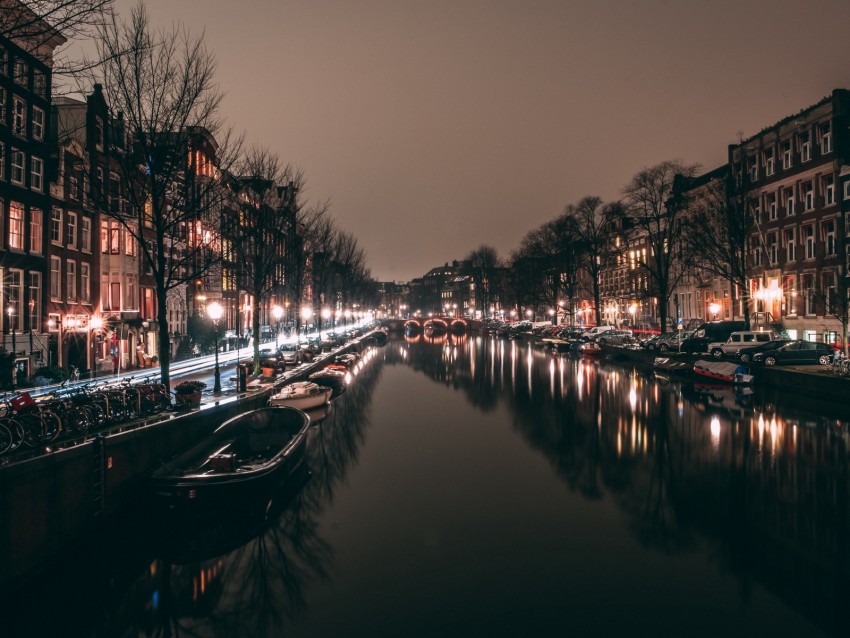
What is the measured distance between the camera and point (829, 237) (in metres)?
53.1

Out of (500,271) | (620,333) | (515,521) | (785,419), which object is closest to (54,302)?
(515,521)

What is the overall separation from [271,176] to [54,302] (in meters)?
18.5

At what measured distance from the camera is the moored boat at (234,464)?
1619 centimetres

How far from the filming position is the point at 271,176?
4738 centimetres

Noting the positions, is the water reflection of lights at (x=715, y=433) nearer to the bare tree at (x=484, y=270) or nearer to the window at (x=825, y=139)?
the window at (x=825, y=139)

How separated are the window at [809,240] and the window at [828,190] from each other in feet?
8.86

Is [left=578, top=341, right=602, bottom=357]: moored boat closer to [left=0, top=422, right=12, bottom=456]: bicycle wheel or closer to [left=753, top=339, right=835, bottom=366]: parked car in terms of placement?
[left=753, top=339, right=835, bottom=366]: parked car

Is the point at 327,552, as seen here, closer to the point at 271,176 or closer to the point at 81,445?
the point at 81,445

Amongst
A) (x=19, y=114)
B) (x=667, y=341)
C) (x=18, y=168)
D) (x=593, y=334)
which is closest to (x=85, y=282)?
(x=18, y=168)

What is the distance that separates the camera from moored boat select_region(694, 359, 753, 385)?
4131cm

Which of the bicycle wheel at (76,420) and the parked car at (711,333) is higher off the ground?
the parked car at (711,333)

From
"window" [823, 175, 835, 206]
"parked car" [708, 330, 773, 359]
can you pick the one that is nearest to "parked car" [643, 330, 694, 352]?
"parked car" [708, 330, 773, 359]

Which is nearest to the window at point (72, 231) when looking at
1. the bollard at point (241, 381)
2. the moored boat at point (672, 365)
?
the bollard at point (241, 381)

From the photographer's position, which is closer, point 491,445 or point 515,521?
point 515,521
